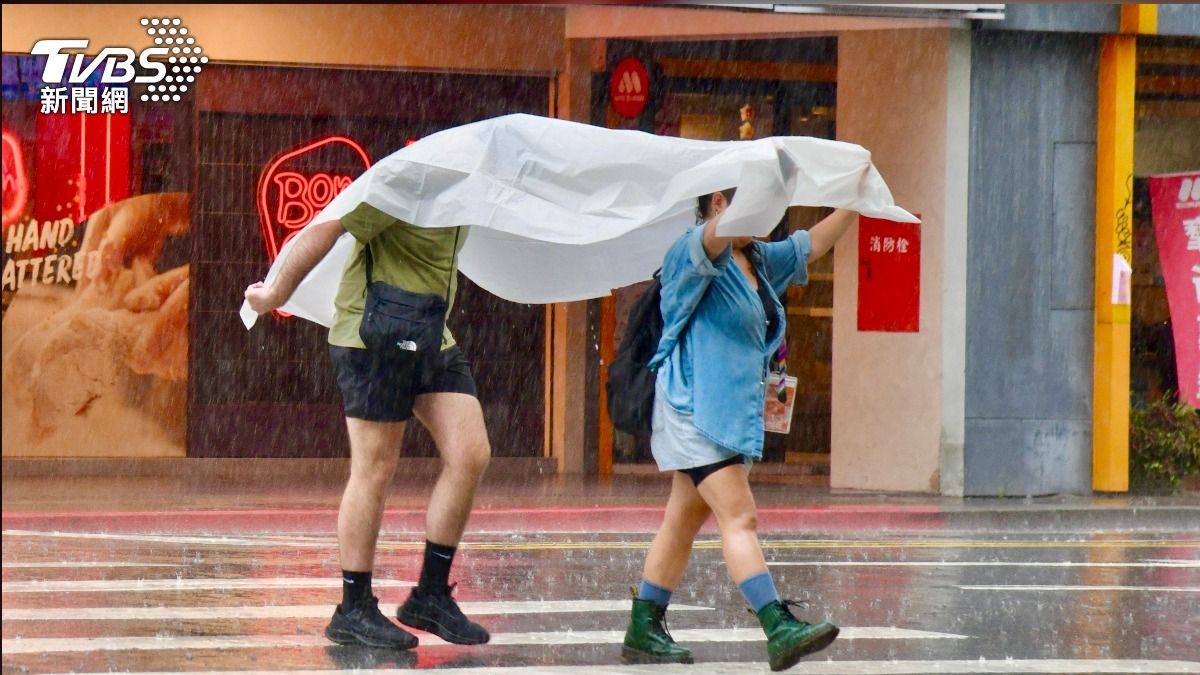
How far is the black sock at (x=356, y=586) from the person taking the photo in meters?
6.91

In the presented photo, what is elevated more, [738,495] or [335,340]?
[335,340]

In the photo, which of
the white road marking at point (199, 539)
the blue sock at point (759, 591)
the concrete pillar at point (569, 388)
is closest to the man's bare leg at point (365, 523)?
the blue sock at point (759, 591)

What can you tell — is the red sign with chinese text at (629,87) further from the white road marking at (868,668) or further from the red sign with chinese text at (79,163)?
the white road marking at (868,668)

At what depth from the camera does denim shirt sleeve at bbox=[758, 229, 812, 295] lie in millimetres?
6996

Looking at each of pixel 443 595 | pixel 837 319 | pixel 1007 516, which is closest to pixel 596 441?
pixel 837 319

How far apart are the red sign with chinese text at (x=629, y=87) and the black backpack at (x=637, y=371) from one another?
9555 millimetres

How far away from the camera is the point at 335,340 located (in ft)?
22.9

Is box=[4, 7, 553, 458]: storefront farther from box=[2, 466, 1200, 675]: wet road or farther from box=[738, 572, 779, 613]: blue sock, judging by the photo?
box=[738, 572, 779, 613]: blue sock

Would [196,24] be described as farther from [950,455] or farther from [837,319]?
[950,455]

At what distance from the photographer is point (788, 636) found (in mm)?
6340

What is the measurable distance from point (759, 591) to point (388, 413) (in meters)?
1.47

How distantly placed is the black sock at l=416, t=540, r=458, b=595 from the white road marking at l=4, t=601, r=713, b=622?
46.1 inches

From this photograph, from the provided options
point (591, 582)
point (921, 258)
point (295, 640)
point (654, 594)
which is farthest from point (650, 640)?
point (921, 258)

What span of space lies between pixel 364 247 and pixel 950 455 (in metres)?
9.06
